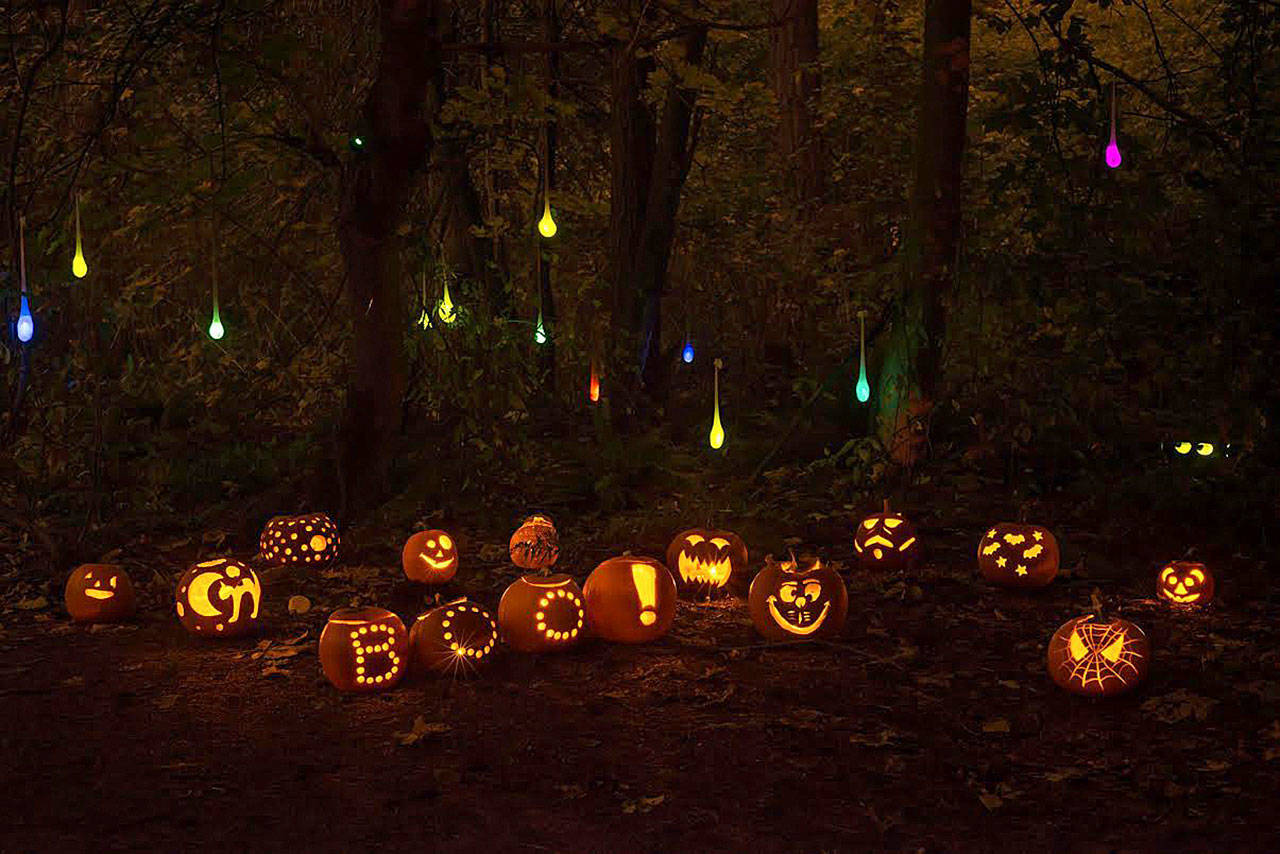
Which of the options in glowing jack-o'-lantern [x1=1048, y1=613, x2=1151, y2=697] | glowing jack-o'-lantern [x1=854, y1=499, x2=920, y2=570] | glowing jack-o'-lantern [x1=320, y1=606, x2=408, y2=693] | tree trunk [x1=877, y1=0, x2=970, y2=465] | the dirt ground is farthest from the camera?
tree trunk [x1=877, y1=0, x2=970, y2=465]

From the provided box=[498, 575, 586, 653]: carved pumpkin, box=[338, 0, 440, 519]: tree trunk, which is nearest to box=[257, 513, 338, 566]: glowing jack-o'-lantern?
box=[338, 0, 440, 519]: tree trunk

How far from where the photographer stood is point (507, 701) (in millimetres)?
5566

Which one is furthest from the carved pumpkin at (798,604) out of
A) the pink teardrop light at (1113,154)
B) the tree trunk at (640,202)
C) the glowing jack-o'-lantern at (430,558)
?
the tree trunk at (640,202)

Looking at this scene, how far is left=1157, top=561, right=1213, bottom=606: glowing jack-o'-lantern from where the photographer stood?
692cm

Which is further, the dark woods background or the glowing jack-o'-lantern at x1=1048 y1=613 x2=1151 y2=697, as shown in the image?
the dark woods background

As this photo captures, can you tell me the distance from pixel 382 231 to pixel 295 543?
2337mm

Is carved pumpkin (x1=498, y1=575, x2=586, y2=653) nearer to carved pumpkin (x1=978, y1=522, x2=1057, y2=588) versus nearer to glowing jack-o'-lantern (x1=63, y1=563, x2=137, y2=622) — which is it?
glowing jack-o'-lantern (x1=63, y1=563, x2=137, y2=622)

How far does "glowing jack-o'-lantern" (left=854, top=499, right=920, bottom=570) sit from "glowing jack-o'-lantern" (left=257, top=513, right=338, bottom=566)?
3537 millimetres

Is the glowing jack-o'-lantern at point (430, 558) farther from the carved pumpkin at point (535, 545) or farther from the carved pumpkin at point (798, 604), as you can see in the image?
the carved pumpkin at point (798, 604)

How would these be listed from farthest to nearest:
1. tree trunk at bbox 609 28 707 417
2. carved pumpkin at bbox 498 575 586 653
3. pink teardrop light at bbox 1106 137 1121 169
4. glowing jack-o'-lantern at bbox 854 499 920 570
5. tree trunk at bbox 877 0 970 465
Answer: tree trunk at bbox 609 28 707 417
tree trunk at bbox 877 0 970 465
glowing jack-o'-lantern at bbox 854 499 920 570
pink teardrop light at bbox 1106 137 1121 169
carved pumpkin at bbox 498 575 586 653

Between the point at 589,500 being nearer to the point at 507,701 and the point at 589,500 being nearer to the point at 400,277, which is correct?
the point at 400,277

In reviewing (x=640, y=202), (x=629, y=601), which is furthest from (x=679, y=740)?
(x=640, y=202)

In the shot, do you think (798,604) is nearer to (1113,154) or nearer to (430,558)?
(430,558)

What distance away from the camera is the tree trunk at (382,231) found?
8484 millimetres
